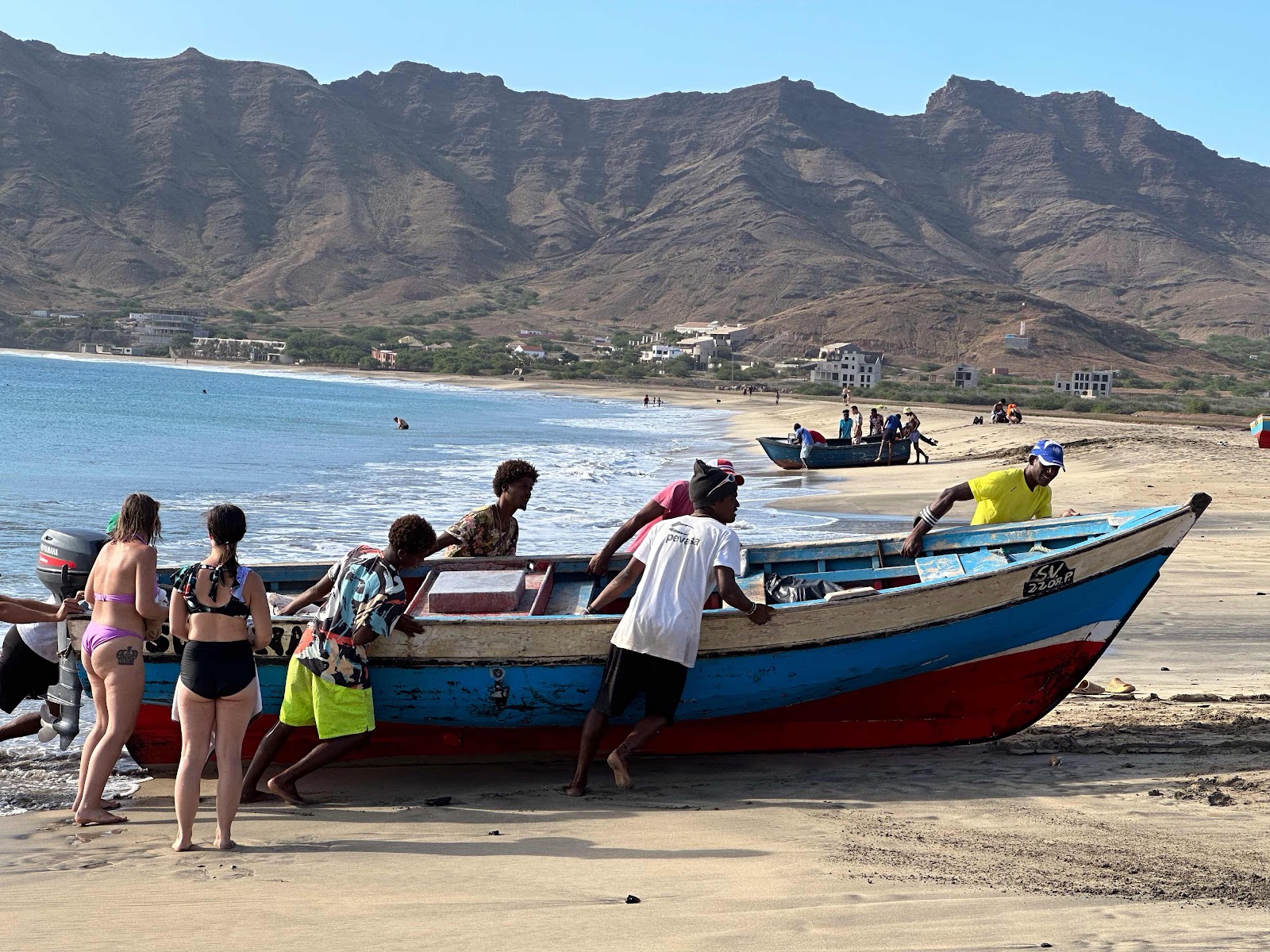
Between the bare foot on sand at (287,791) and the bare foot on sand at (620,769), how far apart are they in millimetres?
1567

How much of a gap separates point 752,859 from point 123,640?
9.66 ft

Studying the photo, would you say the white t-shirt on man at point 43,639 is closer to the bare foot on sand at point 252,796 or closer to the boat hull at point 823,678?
the boat hull at point 823,678

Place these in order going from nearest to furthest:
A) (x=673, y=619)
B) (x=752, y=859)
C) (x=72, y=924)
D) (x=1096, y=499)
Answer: (x=72, y=924) < (x=752, y=859) < (x=673, y=619) < (x=1096, y=499)

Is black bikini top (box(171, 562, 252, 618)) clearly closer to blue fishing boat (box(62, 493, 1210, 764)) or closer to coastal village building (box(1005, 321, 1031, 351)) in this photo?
blue fishing boat (box(62, 493, 1210, 764))

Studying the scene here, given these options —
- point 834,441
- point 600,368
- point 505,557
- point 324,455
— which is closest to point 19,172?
point 600,368

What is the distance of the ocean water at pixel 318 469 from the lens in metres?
17.2

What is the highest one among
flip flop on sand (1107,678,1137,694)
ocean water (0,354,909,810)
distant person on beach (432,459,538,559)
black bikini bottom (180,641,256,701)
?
distant person on beach (432,459,538,559)

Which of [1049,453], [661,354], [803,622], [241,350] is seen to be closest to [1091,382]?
[661,354]

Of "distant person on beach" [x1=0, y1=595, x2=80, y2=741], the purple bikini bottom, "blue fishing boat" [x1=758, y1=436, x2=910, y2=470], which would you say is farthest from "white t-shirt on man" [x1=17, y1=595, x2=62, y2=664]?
"blue fishing boat" [x1=758, y1=436, x2=910, y2=470]

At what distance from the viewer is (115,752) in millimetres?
5922

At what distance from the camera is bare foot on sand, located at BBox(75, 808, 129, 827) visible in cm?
597

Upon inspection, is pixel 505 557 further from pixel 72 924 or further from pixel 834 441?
pixel 834 441

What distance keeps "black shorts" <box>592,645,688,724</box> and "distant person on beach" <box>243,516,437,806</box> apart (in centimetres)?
109

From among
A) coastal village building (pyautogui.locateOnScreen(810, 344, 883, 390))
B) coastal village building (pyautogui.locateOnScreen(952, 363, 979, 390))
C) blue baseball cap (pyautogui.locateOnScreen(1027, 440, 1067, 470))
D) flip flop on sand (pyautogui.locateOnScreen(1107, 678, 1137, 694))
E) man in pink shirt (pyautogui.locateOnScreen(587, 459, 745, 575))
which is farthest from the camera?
coastal village building (pyautogui.locateOnScreen(810, 344, 883, 390))
